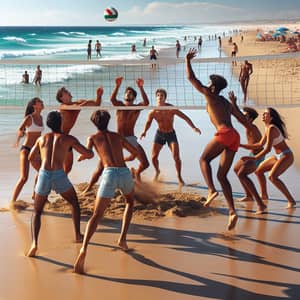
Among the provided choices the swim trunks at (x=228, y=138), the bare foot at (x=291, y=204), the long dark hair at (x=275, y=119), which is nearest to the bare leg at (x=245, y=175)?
the bare foot at (x=291, y=204)

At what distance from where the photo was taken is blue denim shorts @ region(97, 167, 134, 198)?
526 centimetres

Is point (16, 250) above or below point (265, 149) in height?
below

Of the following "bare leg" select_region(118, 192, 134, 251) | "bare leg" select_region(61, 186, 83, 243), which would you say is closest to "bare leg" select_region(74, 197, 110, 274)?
"bare leg" select_region(118, 192, 134, 251)

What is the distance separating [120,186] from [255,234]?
1970mm

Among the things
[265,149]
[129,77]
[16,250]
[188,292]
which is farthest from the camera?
[129,77]

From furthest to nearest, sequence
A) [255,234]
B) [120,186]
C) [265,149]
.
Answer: [265,149] → [255,234] → [120,186]

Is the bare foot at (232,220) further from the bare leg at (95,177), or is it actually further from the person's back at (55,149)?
the bare leg at (95,177)

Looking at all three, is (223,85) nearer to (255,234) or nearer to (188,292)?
(255,234)

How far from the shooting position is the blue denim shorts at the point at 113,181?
17.3ft

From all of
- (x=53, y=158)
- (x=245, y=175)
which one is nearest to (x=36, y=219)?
(x=53, y=158)

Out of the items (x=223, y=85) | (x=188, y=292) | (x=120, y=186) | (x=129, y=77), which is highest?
(x=129, y=77)

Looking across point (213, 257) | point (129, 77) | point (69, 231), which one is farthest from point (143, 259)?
point (129, 77)

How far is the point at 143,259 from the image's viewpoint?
5.61m

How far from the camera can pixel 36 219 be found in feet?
18.3
